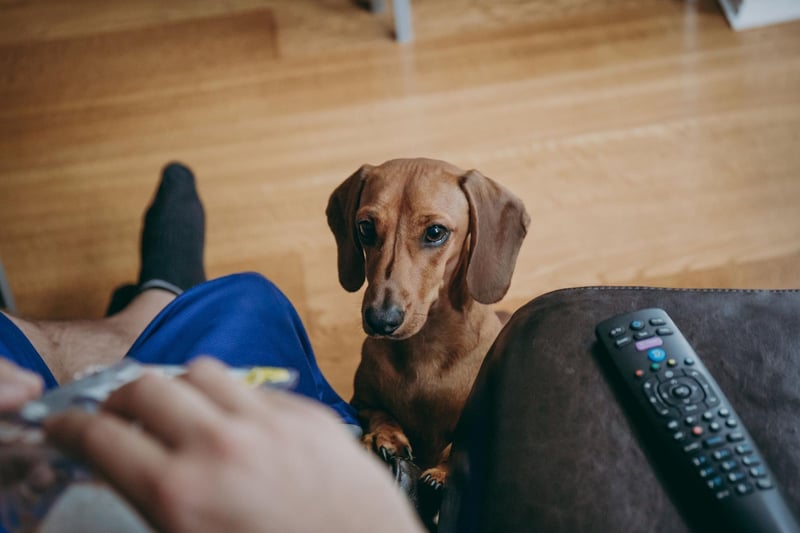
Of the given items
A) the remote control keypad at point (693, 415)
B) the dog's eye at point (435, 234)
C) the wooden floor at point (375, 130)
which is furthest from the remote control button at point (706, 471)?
the wooden floor at point (375, 130)

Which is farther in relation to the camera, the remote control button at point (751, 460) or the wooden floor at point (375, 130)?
the wooden floor at point (375, 130)

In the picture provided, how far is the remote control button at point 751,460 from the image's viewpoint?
0.71m

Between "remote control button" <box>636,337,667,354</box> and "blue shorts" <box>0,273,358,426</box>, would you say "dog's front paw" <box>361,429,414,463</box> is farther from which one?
"remote control button" <box>636,337,667,354</box>

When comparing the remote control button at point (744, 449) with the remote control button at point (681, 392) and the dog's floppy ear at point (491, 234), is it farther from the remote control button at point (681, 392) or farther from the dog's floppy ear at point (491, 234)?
the dog's floppy ear at point (491, 234)

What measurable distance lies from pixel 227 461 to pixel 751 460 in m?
0.53

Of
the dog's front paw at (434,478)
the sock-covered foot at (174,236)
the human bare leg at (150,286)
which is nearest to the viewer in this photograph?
the dog's front paw at (434,478)

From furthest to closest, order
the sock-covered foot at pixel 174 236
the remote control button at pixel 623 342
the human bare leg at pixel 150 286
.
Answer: the sock-covered foot at pixel 174 236 < the human bare leg at pixel 150 286 < the remote control button at pixel 623 342

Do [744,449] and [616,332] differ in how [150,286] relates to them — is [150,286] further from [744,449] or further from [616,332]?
[744,449]

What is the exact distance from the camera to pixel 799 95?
6.28 ft

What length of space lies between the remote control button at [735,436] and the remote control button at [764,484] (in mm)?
42

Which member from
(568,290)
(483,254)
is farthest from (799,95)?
(568,290)

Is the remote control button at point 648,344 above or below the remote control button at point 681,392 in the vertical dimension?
above

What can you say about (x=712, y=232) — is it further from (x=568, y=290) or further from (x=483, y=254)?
(x=568, y=290)

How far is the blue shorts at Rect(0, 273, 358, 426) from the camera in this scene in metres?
1.00
